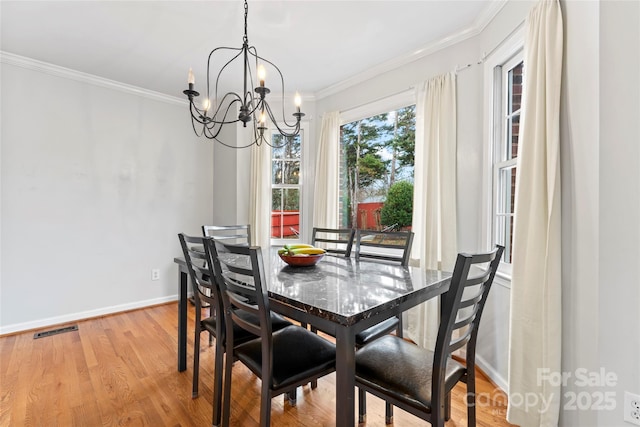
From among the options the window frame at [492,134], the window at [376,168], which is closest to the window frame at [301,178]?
the window at [376,168]

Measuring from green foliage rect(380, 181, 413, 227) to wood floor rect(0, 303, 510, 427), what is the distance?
4.86 ft

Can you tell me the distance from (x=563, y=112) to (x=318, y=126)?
8.49 ft

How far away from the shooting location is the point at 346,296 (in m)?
1.26

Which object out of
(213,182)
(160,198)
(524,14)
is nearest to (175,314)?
(160,198)

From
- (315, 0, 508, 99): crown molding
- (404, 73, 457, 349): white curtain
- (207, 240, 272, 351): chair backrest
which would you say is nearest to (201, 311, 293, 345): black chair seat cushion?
(207, 240, 272, 351): chair backrest

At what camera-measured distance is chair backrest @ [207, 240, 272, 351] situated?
1239 mm

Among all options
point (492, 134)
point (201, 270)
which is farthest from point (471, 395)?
point (492, 134)

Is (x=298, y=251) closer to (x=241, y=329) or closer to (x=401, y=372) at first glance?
(x=241, y=329)

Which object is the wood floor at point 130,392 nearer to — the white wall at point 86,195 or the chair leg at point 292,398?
the chair leg at point 292,398

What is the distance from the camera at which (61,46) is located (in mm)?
2623

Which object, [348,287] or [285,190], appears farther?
[285,190]

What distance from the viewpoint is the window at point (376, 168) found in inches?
118

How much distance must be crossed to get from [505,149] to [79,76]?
4.08m

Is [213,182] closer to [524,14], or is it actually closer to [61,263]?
[61,263]
